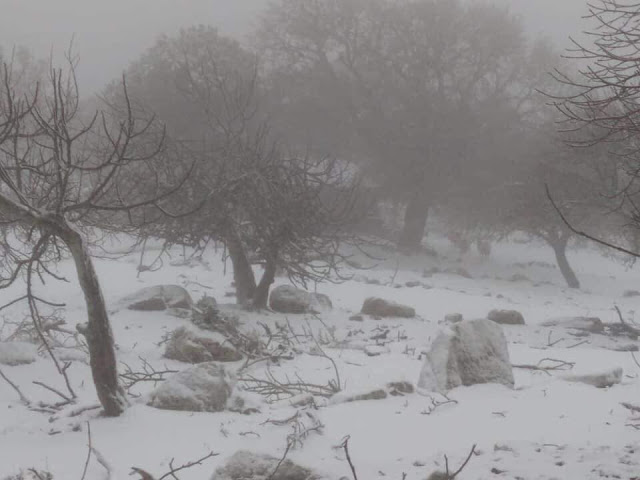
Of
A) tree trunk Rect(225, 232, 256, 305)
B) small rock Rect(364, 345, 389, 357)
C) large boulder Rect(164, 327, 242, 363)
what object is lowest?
small rock Rect(364, 345, 389, 357)

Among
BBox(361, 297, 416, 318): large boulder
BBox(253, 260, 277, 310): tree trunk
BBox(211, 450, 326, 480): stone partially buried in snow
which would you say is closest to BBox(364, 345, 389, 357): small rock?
BBox(253, 260, 277, 310): tree trunk

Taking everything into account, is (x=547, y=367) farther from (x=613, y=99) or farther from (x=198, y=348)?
(x=613, y=99)

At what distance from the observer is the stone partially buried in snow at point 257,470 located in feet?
10.7

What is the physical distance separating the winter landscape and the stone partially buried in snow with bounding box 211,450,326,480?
0.02m

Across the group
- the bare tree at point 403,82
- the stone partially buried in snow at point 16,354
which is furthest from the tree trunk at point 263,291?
the bare tree at point 403,82

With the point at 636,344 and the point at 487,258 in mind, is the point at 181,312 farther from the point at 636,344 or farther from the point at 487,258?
the point at 487,258

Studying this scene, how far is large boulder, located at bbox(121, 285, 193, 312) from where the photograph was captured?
9.97 m

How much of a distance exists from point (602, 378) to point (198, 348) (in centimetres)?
436

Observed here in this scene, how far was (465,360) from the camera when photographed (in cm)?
542

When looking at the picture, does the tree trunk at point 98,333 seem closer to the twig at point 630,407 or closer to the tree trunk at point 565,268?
the twig at point 630,407

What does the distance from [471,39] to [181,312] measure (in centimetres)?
1783

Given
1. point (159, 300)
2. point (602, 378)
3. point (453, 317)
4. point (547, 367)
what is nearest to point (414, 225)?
point (453, 317)

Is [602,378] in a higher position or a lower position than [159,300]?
lower

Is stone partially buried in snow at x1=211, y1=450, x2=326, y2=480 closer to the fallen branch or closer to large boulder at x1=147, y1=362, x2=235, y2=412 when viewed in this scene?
large boulder at x1=147, y1=362, x2=235, y2=412
